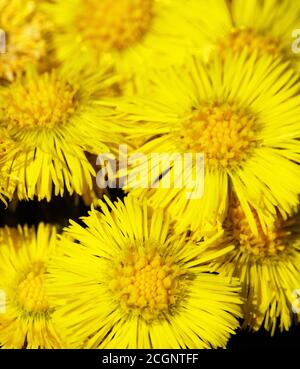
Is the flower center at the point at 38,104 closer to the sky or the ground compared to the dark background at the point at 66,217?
closer to the sky

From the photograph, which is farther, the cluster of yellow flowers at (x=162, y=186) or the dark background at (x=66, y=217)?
the dark background at (x=66, y=217)

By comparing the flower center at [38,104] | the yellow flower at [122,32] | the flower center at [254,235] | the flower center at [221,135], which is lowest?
the flower center at [254,235]

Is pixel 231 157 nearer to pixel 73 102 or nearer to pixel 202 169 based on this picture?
pixel 202 169

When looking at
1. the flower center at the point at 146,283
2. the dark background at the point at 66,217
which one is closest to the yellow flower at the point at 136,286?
the flower center at the point at 146,283

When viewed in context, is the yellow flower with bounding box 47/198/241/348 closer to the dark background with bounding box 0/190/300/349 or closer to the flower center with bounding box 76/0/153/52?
the dark background with bounding box 0/190/300/349

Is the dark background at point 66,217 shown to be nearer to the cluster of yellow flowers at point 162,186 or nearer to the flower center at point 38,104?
the cluster of yellow flowers at point 162,186
